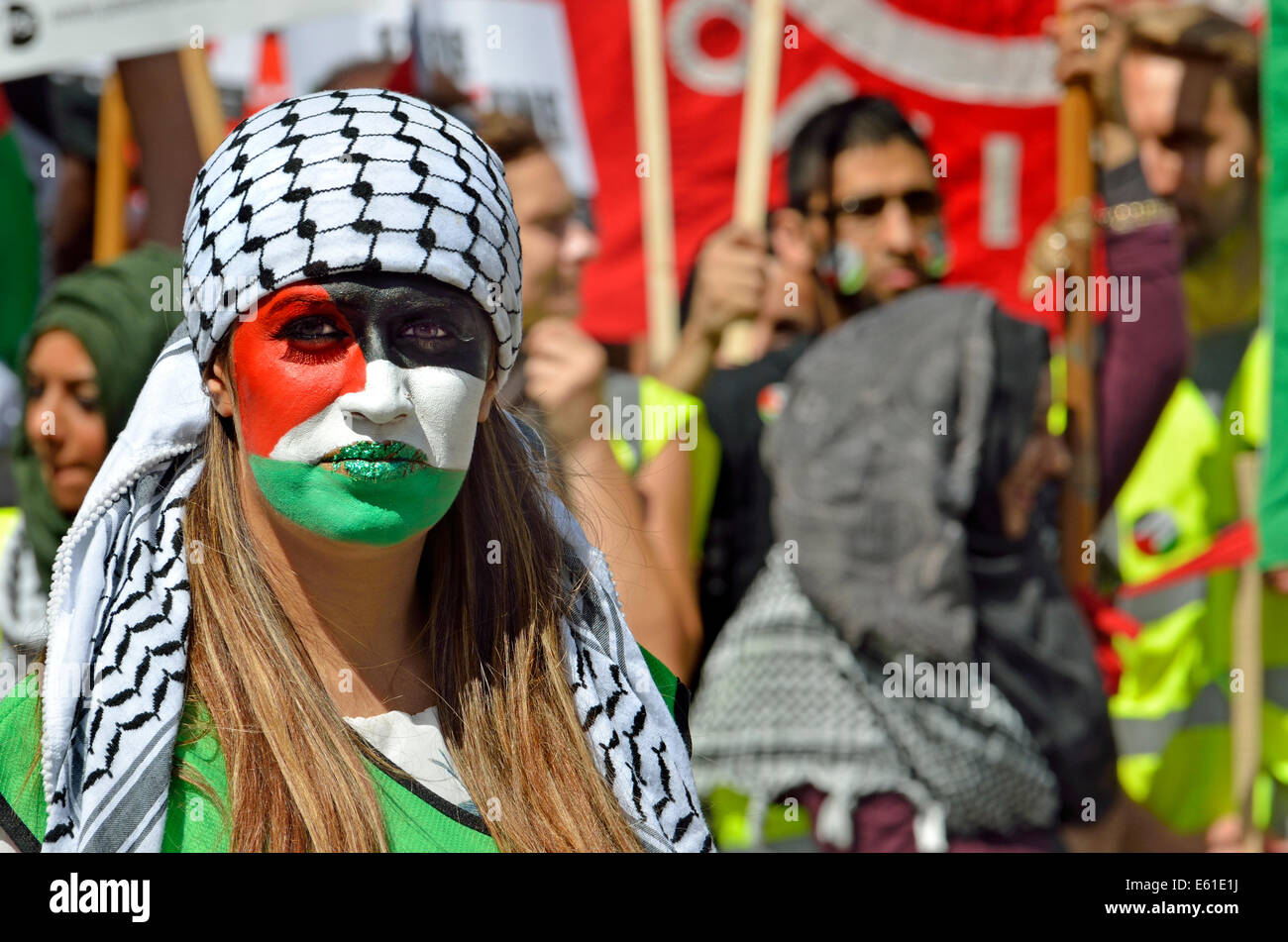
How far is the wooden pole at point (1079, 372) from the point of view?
14.2 feet

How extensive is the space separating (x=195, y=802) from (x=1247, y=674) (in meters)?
3.40

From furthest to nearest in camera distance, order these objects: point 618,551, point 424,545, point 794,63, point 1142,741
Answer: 1. point 794,63
2. point 1142,741
3. point 618,551
4. point 424,545

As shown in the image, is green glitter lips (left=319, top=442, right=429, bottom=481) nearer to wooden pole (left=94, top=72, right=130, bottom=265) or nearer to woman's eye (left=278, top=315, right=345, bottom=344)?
woman's eye (left=278, top=315, right=345, bottom=344)

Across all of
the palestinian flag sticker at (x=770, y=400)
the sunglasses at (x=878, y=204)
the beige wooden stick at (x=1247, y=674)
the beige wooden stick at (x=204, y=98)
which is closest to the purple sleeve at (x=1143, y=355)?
the beige wooden stick at (x=1247, y=674)

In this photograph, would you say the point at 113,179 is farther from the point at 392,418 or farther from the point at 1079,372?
the point at 392,418

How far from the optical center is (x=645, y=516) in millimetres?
3137

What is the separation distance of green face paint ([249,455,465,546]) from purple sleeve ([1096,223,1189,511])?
3214 millimetres

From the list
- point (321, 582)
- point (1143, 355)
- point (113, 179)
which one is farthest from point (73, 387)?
point (1143, 355)

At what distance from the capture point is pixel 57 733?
1.44m

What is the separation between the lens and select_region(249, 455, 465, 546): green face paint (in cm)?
152
